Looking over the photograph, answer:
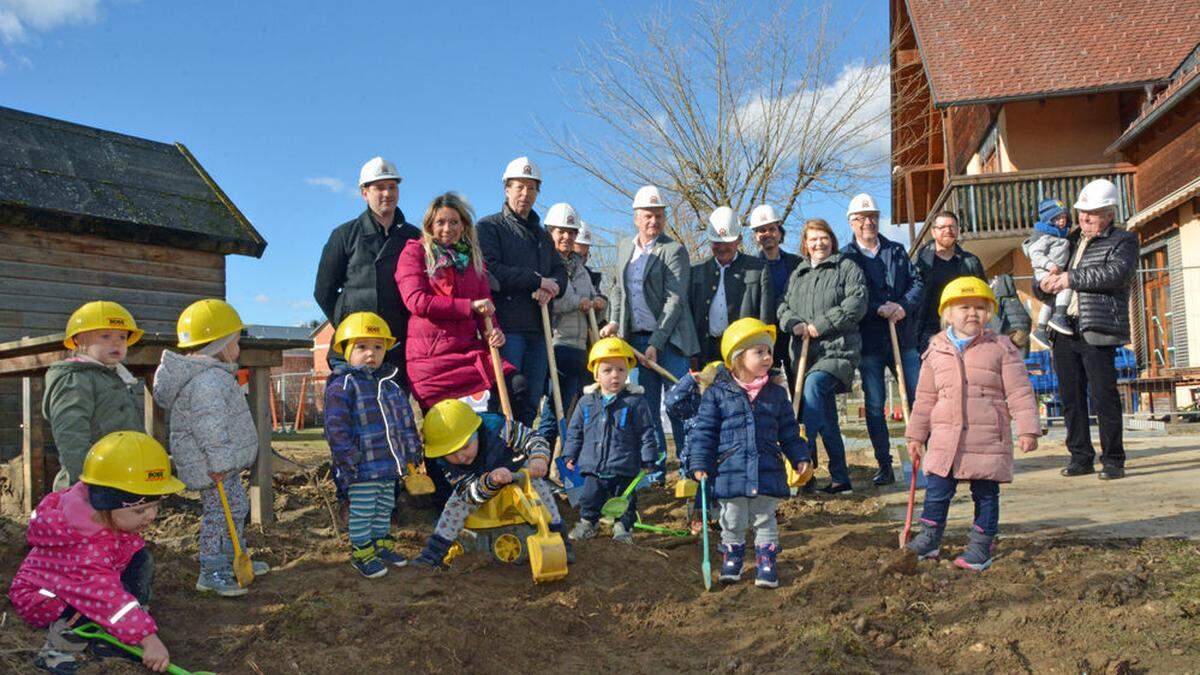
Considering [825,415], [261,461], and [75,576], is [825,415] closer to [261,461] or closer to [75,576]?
[261,461]

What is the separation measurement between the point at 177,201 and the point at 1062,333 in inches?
379

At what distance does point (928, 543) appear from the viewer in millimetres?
4512

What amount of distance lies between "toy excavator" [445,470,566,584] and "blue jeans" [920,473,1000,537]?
1.85 metres

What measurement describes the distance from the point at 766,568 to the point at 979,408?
1.32m

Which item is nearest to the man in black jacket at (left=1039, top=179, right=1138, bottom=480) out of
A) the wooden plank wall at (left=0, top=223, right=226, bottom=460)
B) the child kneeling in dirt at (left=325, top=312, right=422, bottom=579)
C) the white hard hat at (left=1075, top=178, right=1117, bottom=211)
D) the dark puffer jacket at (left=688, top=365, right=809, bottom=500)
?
the white hard hat at (left=1075, top=178, right=1117, bottom=211)

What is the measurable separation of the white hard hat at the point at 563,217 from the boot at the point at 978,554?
136 inches

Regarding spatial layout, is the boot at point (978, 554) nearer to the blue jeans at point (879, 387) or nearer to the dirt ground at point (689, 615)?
the dirt ground at point (689, 615)

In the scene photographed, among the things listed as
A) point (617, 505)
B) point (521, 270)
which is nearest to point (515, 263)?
point (521, 270)

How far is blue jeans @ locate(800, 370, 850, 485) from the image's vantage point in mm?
6188

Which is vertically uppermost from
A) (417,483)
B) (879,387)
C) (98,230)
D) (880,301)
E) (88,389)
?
(98,230)

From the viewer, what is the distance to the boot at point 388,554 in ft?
14.4

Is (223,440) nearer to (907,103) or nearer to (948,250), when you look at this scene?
(948,250)

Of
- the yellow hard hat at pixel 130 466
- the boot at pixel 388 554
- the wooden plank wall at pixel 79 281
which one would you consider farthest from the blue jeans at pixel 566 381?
the wooden plank wall at pixel 79 281

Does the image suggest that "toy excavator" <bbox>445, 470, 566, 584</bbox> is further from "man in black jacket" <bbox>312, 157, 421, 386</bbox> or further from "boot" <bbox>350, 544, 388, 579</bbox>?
"man in black jacket" <bbox>312, 157, 421, 386</bbox>
